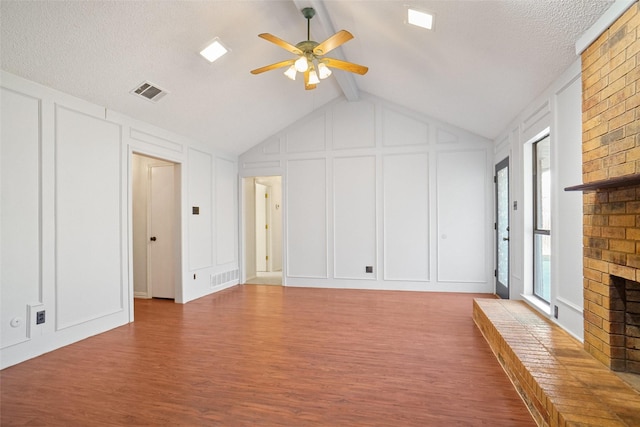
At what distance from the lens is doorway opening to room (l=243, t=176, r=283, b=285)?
6.89 meters

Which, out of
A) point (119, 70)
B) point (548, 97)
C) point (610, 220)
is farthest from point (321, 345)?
point (119, 70)

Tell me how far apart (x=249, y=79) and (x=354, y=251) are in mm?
3418

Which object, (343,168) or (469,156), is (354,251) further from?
(469,156)

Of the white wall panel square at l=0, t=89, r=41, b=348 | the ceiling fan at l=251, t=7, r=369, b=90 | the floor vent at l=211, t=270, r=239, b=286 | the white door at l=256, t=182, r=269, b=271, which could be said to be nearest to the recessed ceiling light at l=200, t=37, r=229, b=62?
the ceiling fan at l=251, t=7, r=369, b=90

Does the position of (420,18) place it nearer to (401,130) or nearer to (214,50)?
(214,50)

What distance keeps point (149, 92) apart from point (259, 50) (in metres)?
1.44

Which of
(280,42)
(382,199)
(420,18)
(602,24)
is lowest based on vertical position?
(382,199)

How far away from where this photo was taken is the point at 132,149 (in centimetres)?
421

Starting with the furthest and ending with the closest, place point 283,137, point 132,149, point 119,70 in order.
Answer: point 283,137 → point 132,149 → point 119,70

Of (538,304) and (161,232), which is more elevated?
(161,232)

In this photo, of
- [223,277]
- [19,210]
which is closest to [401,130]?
[223,277]

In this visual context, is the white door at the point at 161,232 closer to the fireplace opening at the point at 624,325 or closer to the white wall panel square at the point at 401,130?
the white wall panel square at the point at 401,130

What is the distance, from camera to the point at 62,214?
130 inches

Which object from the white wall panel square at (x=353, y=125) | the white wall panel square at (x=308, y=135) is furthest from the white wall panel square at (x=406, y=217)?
the white wall panel square at (x=308, y=135)
